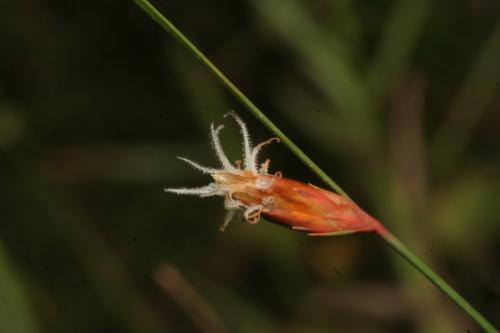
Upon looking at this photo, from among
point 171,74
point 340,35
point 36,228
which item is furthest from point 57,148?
point 340,35

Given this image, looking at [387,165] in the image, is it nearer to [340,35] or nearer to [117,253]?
[340,35]

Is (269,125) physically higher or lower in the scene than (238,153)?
lower

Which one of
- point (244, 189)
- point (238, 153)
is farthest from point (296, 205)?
point (238, 153)

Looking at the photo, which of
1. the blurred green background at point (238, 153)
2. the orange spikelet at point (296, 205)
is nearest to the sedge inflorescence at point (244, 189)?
the orange spikelet at point (296, 205)

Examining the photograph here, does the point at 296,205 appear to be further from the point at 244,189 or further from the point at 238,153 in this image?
the point at 238,153

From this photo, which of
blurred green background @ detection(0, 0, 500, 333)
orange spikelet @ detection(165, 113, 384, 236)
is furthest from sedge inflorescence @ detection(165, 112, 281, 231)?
blurred green background @ detection(0, 0, 500, 333)

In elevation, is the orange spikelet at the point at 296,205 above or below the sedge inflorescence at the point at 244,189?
below

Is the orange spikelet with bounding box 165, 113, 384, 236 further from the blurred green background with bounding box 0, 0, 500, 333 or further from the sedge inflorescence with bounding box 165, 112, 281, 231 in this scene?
the blurred green background with bounding box 0, 0, 500, 333

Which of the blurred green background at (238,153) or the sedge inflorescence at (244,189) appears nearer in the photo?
the sedge inflorescence at (244,189)

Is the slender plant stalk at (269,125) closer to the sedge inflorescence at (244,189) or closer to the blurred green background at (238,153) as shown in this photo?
the sedge inflorescence at (244,189)
